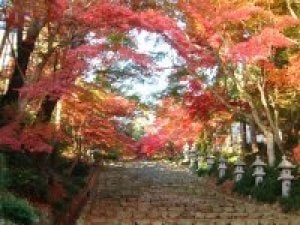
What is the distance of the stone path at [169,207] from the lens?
10.6 m

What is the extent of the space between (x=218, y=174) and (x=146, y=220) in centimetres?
896

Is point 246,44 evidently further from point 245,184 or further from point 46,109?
point 46,109

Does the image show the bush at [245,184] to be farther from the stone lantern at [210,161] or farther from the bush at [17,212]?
the bush at [17,212]

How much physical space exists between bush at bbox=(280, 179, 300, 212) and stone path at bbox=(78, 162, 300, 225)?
319 millimetres

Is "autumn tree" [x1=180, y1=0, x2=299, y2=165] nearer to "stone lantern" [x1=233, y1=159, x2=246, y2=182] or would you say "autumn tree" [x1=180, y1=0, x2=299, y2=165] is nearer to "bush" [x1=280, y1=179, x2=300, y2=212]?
"stone lantern" [x1=233, y1=159, x2=246, y2=182]

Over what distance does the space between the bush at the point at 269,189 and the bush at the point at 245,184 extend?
0.59m

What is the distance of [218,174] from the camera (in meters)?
19.2

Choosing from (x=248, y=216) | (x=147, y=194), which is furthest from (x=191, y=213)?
(x=147, y=194)

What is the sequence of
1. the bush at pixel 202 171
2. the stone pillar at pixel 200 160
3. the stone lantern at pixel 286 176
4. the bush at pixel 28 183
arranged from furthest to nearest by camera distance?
the stone pillar at pixel 200 160 → the bush at pixel 202 171 → the stone lantern at pixel 286 176 → the bush at pixel 28 183

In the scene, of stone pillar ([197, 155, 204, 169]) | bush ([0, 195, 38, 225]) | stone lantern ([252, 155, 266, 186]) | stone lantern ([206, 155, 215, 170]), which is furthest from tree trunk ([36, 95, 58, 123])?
stone pillar ([197, 155, 204, 169])

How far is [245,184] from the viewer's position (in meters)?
15.2

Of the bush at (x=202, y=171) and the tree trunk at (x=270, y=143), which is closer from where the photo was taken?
the tree trunk at (x=270, y=143)

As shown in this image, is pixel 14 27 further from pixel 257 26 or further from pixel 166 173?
pixel 166 173

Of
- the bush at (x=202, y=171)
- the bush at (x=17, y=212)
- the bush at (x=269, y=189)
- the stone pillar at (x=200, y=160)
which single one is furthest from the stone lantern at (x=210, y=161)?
the bush at (x=17, y=212)
